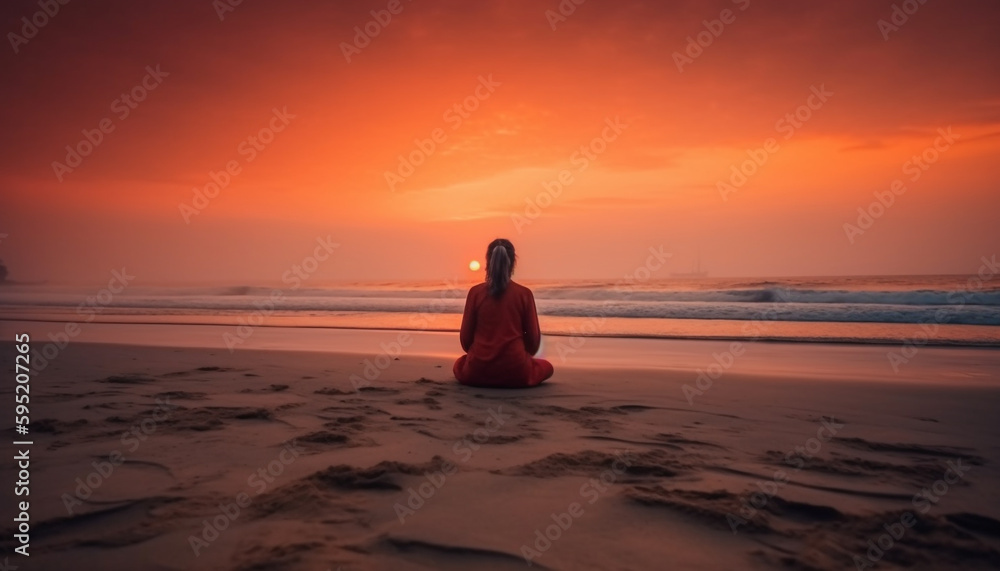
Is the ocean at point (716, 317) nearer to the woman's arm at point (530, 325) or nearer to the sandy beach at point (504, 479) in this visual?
the woman's arm at point (530, 325)

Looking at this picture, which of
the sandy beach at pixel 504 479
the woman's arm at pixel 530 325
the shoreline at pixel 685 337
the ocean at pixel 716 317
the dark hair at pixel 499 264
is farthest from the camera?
the ocean at pixel 716 317

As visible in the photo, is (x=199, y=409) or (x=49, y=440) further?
(x=199, y=409)

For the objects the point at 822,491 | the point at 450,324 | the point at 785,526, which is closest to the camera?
the point at 785,526

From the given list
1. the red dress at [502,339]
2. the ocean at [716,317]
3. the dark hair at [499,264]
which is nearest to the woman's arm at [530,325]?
the red dress at [502,339]

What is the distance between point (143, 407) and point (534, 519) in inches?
140

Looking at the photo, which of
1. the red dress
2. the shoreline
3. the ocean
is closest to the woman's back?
the red dress

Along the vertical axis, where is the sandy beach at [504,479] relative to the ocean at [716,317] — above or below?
below

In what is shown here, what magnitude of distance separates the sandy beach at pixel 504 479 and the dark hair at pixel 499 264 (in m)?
1.12

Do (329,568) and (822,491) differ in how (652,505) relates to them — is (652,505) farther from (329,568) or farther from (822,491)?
(329,568)

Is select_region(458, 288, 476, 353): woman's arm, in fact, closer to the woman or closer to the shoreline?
the woman

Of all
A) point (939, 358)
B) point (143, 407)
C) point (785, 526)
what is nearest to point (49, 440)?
point (143, 407)

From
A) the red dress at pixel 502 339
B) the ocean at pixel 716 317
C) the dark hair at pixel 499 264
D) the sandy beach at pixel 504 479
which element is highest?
the ocean at pixel 716 317

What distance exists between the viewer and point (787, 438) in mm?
3756

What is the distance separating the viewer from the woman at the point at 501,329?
219 inches
